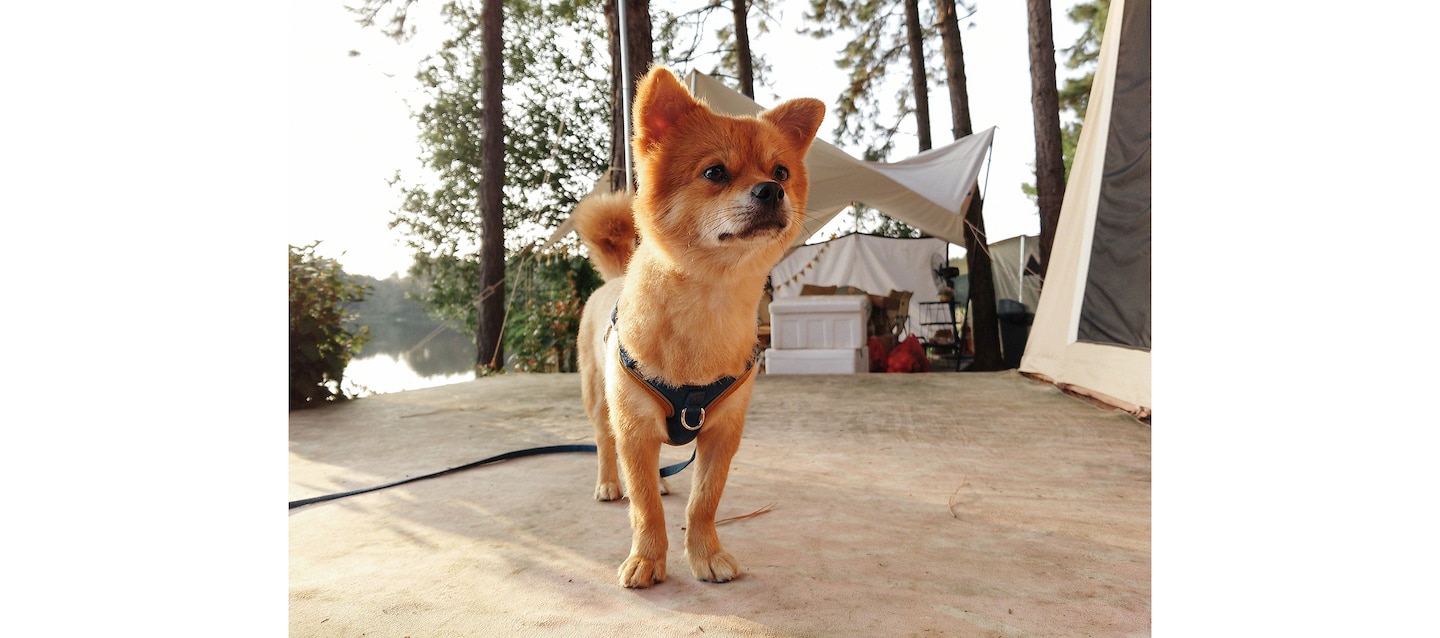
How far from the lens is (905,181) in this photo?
7785mm

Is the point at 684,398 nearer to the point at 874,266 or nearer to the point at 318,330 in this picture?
the point at 318,330

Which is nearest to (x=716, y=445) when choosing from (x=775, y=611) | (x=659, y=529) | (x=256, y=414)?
(x=659, y=529)

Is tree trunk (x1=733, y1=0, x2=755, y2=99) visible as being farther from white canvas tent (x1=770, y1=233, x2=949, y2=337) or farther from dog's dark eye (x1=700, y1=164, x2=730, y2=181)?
dog's dark eye (x1=700, y1=164, x2=730, y2=181)

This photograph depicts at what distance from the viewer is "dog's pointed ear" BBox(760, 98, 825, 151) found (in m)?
2.12

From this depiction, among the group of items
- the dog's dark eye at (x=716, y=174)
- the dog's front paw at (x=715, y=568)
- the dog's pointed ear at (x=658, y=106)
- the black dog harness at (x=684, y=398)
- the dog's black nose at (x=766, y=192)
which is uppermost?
the dog's pointed ear at (x=658, y=106)

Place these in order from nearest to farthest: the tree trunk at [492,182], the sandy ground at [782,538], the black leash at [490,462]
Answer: the sandy ground at [782,538], the black leash at [490,462], the tree trunk at [492,182]

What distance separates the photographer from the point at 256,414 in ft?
3.27

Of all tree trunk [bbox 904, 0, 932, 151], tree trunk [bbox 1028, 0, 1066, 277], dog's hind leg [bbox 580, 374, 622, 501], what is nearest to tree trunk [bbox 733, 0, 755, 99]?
Result: tree trunk [bbox 904, 0, 932, 151]

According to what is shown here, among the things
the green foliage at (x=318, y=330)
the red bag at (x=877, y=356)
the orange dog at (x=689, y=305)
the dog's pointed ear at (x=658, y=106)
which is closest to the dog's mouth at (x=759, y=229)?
the orange dog at (x=689, y=305)

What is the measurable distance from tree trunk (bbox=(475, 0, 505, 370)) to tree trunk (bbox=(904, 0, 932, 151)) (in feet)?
22.8

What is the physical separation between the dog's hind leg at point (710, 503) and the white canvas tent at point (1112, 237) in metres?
3.44

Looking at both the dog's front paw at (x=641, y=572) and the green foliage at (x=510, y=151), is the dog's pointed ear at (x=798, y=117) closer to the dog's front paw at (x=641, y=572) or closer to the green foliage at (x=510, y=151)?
the dog's front paw at (x=641, y=572)

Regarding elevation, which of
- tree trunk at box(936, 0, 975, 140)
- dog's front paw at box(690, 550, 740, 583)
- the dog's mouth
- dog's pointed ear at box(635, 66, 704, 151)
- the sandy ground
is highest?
tree trunk at box(936, 0, 975, 140)

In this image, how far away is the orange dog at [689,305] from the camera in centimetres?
187
